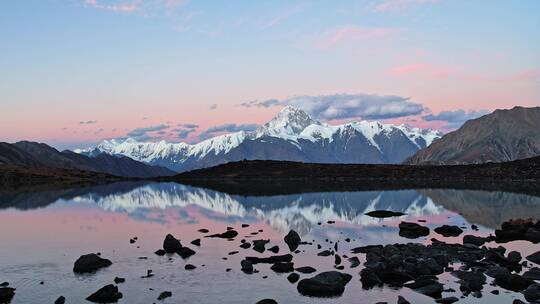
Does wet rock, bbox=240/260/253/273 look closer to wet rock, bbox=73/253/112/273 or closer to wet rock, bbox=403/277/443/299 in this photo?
wet rock, bbox=73/253/112/273

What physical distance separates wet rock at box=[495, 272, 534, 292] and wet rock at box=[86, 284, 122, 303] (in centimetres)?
2788

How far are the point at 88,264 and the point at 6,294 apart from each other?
909 cm

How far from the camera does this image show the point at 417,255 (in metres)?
47.7

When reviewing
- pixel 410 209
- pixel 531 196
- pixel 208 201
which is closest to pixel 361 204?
pixel 410 209

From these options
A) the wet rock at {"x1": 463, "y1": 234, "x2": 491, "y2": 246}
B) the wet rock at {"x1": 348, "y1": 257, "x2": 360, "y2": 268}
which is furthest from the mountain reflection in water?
the wet rock at {"x1": 348, "y1": 257, "x2": 360, "y2": 268}

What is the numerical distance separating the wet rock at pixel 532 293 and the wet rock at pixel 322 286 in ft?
40.7

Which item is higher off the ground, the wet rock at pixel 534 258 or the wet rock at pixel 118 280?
the wet rock at pixel 118 280

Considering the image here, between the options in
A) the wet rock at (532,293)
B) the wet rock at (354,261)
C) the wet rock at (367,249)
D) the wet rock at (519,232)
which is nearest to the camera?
the wet rock at (532,293)

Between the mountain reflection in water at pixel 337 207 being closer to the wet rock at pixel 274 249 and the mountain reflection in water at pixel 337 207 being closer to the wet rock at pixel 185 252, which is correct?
the wet rock at pixel 274 249

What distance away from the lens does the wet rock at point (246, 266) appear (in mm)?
43594

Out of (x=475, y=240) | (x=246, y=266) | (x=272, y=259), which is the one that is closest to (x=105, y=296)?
(x=246, y=266)

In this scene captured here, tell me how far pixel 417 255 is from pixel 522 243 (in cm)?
1739

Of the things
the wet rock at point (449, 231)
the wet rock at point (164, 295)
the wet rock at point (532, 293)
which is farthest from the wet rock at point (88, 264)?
the wet rock at point (449, 231)

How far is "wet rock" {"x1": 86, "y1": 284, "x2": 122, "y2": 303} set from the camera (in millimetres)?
34906
